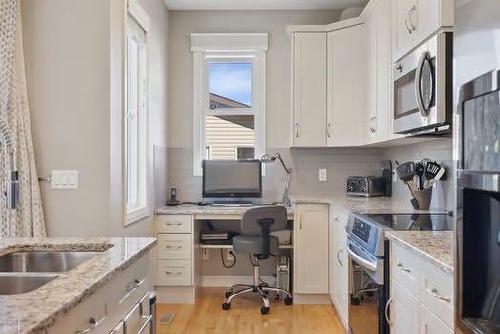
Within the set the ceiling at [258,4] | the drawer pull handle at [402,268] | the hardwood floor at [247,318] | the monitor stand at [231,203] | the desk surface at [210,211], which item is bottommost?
the hardwood floor at [247,318]

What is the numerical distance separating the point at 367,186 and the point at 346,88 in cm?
86

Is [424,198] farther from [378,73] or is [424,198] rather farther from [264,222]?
[264,222]

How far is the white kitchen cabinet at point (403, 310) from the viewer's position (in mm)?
1673

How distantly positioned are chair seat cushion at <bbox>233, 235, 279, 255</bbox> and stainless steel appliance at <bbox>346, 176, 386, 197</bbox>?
90cm

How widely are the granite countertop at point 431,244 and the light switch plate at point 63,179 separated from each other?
1.75 m

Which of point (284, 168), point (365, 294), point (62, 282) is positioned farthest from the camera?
point (284, 168)

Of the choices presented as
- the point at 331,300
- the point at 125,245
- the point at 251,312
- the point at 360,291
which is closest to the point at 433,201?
the point at 360,291

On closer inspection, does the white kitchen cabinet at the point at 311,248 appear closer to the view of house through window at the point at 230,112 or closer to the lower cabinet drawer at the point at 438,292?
the view of house through window at the point at 230,112

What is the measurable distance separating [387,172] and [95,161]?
2562mm

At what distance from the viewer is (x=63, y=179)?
2.66m

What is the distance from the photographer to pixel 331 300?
3.80m

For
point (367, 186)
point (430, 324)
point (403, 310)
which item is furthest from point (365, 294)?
point (367, 186)

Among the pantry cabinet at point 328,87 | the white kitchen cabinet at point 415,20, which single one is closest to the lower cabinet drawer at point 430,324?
the white kitchen cabinet at point 415,20

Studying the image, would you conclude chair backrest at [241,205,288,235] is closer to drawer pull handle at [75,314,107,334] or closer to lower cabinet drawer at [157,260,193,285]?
lower cabinet drawer at [157,260,193,285]
